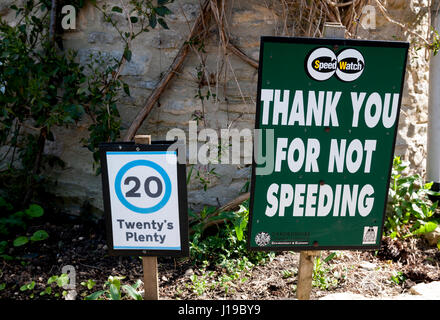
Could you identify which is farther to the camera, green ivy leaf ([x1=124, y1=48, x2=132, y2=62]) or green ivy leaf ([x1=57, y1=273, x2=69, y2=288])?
green ivy leaf ([x1=124, y1=48, x2=132, y2=62])

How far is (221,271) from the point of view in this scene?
8.53ft

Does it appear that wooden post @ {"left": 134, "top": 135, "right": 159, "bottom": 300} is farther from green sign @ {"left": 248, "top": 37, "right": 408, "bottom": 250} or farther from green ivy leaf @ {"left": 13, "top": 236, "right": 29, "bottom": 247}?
green ivy leaf @ {"left": 13, "top": 236, "right": 29, "bottom": 247}

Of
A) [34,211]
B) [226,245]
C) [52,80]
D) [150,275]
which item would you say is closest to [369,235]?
[150,275]

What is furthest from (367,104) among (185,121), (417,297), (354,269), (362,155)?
(185,121)

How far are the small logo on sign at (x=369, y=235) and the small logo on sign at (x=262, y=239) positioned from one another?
432 millimetres

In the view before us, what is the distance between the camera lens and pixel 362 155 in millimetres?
1711

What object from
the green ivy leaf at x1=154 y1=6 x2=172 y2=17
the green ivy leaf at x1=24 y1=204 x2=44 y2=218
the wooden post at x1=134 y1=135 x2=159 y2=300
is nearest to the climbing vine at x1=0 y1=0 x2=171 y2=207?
the green ivy leaf at x1=154 y1=6 x2=172 y2=17

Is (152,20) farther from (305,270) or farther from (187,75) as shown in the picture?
(305,270)

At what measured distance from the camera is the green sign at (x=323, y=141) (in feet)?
5.36

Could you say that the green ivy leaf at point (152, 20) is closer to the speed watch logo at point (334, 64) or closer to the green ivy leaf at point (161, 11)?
the green ivy leaf at point (161, 11)

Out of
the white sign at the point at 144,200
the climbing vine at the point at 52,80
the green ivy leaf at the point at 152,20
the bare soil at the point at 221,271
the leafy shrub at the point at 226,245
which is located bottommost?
the bare soil at the point at 221,271

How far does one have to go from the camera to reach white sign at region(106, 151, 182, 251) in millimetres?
1647

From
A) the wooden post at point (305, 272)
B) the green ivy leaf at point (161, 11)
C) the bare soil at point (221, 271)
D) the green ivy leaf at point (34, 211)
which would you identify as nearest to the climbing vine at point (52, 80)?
the green ivy leaf at point (161, 11)
